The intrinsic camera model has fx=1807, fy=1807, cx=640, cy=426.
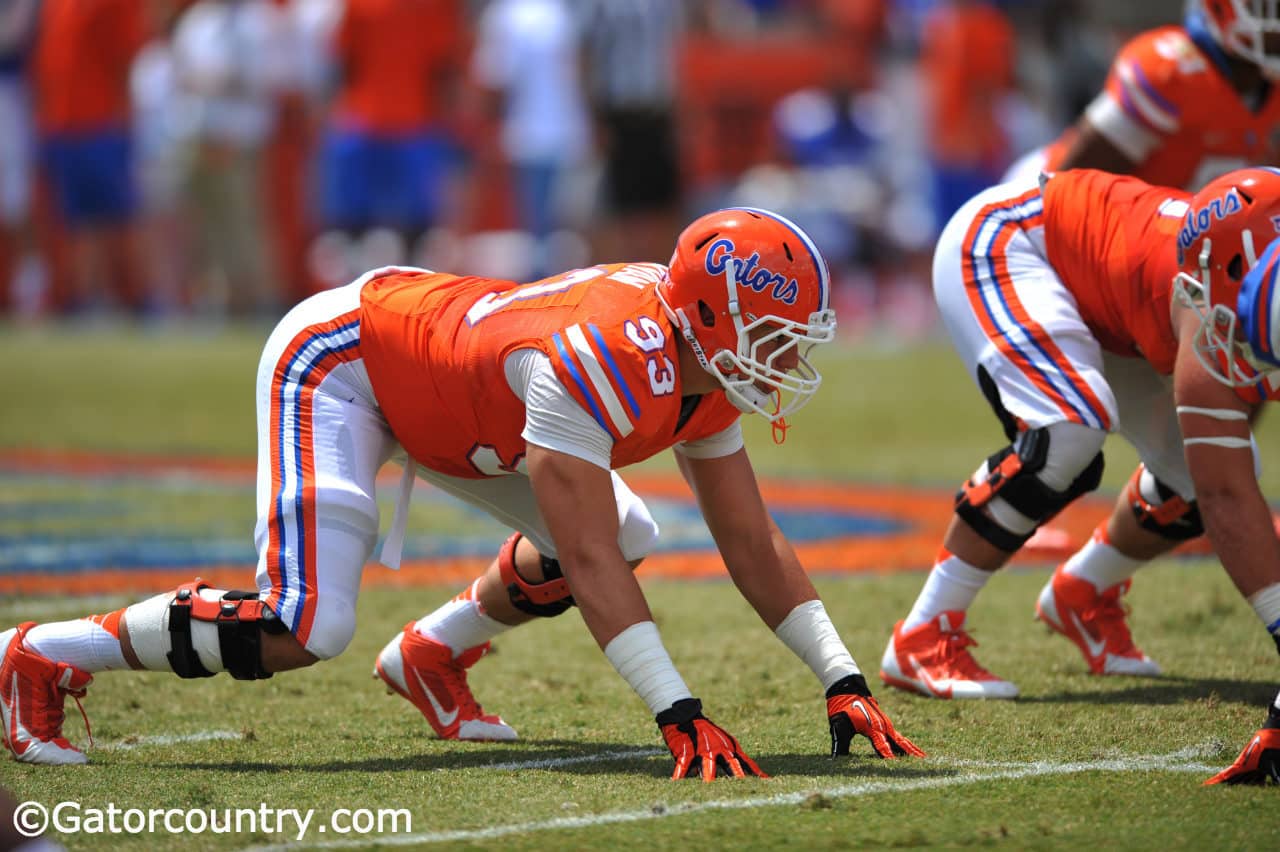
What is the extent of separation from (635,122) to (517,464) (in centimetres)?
964

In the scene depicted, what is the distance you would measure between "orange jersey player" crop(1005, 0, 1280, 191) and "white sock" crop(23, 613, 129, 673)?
3465mm

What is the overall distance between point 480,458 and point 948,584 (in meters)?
1.56

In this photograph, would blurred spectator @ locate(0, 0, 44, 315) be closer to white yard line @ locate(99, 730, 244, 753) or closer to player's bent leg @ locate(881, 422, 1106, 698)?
white yard line @ locate(99, 730, 244, 753)

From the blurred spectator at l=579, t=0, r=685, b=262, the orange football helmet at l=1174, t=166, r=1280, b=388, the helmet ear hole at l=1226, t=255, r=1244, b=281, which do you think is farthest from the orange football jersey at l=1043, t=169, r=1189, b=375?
the blurred spectator at l=579, t=0, r=685, b=262

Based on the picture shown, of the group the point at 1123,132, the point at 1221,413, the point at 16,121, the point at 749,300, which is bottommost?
the point at 1221,413

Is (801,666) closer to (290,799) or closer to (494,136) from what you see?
Answer: (290,799)

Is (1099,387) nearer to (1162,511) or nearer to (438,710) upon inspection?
(1162,511)

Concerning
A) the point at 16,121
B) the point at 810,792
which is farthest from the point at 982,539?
the point at 16,121

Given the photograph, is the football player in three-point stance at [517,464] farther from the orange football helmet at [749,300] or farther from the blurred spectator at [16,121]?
the blurred spectator at [16,121]

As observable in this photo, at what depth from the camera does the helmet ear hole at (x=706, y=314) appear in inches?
173

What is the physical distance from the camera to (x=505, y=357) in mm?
4543

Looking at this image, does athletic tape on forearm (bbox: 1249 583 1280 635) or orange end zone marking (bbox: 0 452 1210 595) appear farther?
orange end zone marking (bbox: 0 452 1210 595)

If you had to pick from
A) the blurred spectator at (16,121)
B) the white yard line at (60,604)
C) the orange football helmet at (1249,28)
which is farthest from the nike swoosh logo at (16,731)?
the blurred spectator at (16,121)

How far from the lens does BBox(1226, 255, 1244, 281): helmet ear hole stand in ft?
15.1
